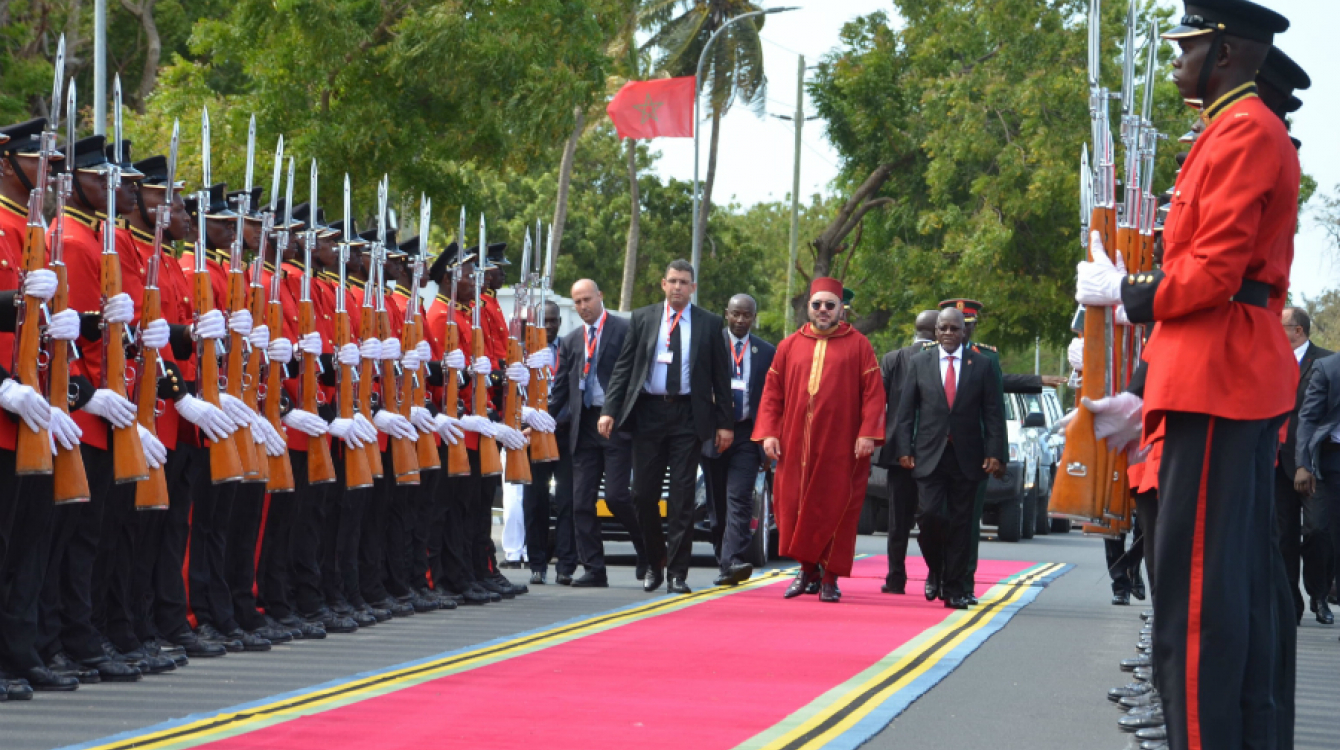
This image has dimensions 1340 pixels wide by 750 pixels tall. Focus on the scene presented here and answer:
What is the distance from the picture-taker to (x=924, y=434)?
13.7m

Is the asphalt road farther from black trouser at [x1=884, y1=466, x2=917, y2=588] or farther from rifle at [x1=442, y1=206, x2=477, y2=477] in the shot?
black trouser at [x1=884, y1=466, x2=917, y2=588]

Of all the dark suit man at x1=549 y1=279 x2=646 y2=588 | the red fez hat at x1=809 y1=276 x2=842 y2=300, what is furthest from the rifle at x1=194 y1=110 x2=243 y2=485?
the red fez hat at x1=809 y1=276 x2=842 y2=300

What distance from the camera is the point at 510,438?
12367mm

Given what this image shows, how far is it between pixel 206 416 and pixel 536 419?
4.40 meters

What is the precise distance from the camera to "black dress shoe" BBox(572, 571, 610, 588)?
13883 millimetres

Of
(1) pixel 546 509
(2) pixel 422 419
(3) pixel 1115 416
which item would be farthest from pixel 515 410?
(3) pixel 1115 416

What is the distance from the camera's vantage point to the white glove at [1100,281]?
5688 mm

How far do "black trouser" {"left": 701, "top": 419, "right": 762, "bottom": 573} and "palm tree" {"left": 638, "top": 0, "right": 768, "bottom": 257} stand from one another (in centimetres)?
3119

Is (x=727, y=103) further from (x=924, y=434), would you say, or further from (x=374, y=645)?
(x=374, y=645)

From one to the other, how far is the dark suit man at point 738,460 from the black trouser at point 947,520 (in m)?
1.50

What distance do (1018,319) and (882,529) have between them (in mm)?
15318

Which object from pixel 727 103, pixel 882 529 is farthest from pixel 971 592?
pixel 727 103

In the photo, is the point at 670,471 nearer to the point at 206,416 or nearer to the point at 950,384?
the point at 950,384

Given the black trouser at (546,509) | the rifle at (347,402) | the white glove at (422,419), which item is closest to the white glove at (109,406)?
the rifle at (347,402)
